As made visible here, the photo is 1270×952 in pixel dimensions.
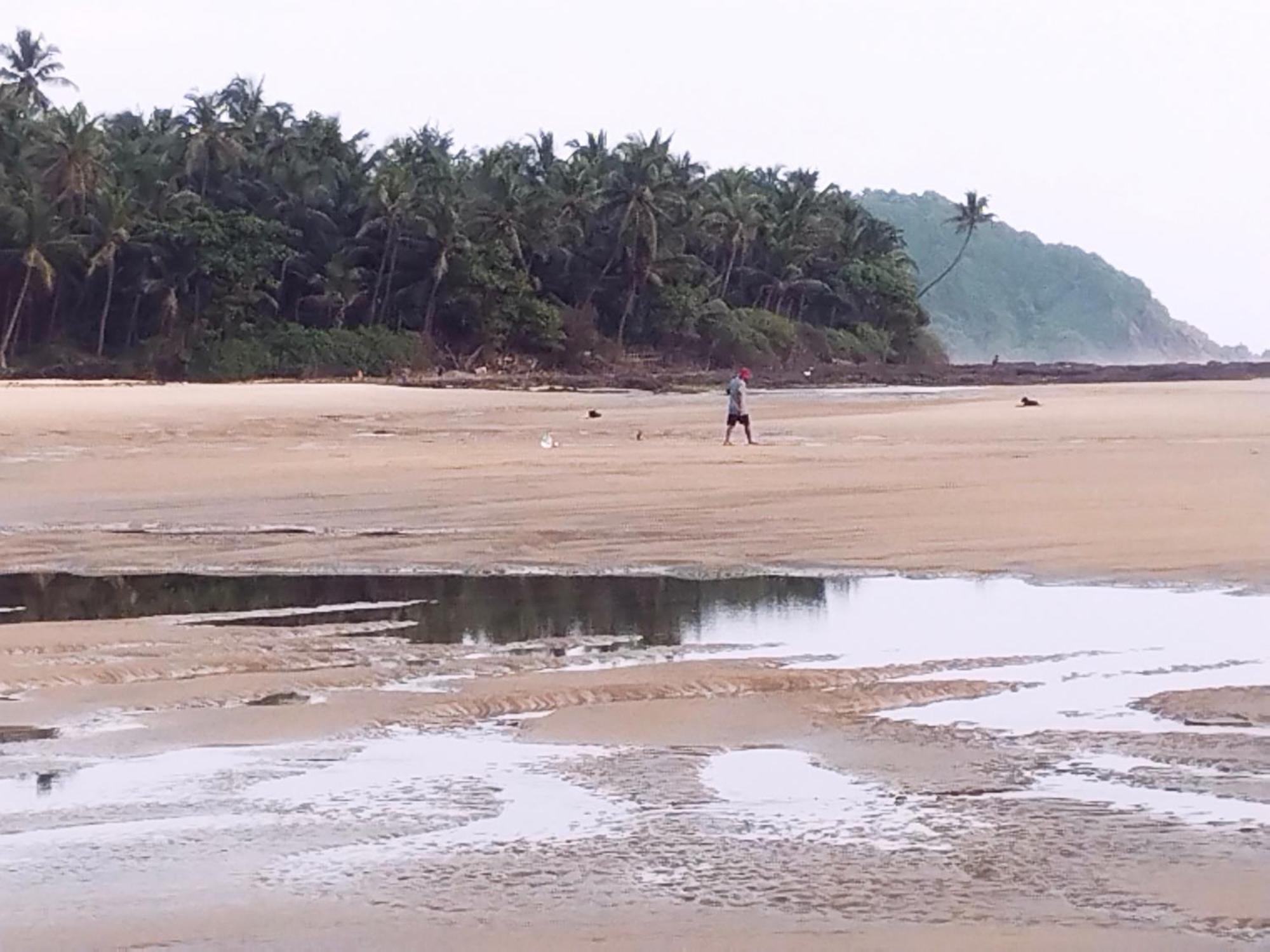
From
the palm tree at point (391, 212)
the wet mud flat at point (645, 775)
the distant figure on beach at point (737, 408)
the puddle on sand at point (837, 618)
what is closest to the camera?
the wet mud flat at point (645, 775)

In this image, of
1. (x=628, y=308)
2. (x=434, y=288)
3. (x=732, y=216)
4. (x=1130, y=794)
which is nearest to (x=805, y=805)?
(x=1130, y=794)

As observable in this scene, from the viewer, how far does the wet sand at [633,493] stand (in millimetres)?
15312

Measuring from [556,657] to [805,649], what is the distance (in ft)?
4.76

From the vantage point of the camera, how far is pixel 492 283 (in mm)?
70875

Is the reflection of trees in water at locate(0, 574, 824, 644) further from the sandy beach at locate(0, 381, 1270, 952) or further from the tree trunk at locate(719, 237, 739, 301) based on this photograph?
the tree trunk at locate(719, 237, 739, 301)

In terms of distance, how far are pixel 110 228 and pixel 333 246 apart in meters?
9.23

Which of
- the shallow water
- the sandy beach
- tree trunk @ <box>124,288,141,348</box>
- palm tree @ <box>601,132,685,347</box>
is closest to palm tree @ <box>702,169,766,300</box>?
palm tree @ <box>601,132,685,347</box>

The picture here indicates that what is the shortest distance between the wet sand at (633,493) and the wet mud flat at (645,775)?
2.92m

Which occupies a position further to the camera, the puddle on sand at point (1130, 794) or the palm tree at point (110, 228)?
the palm tree at point (110, 228)

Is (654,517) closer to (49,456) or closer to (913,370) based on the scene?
(49,456)

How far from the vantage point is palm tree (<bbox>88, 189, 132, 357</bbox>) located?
6462cm

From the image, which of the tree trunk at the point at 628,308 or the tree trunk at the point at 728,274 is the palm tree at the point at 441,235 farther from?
the tree trunk at the point at 728,274

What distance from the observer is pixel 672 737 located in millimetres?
8008

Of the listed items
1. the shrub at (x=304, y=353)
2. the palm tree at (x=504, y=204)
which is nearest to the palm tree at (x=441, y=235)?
the palm tree at (x=504, y=204)
